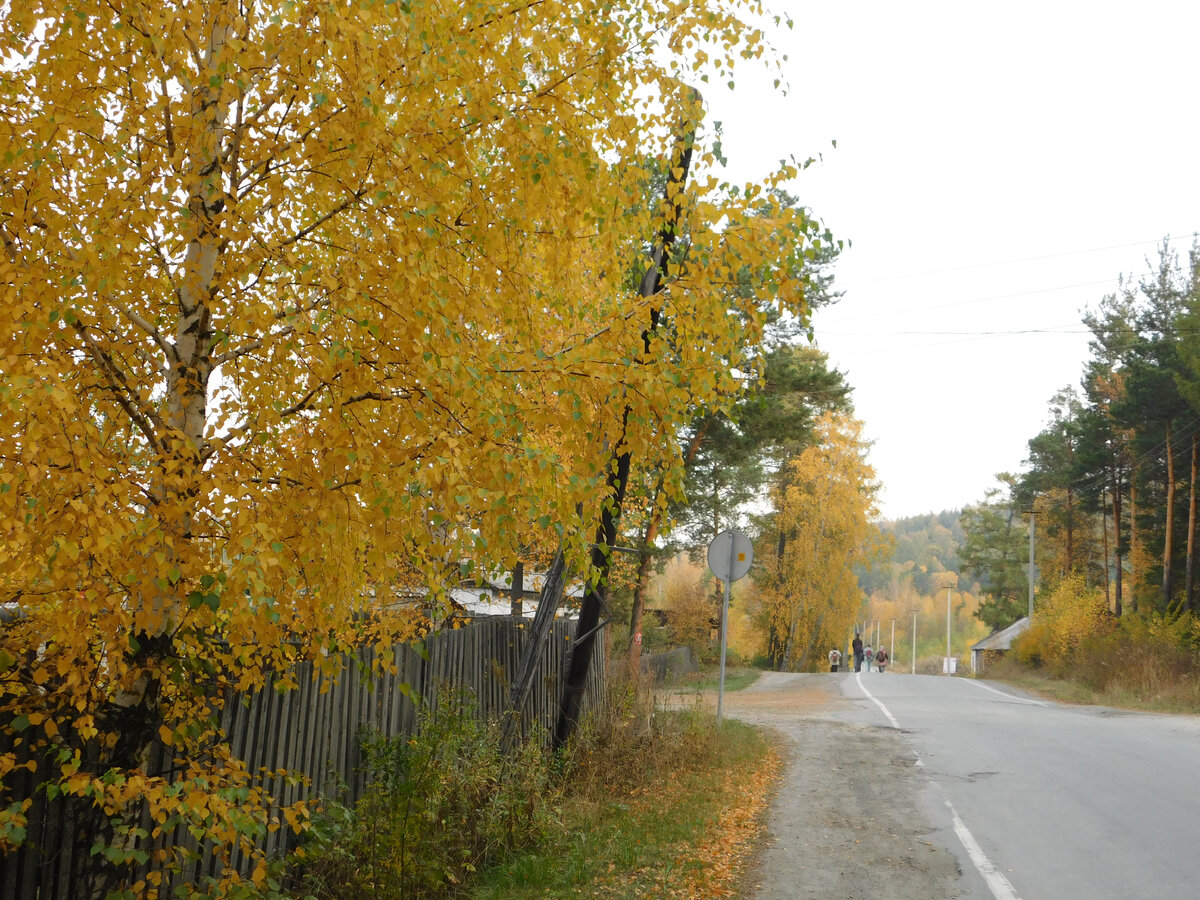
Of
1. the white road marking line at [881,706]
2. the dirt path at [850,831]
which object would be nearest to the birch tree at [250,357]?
the dirt path at [850,831]

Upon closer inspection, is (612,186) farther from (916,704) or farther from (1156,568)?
(1156,568)

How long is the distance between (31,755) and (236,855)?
1.87 m

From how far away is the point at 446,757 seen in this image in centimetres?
697

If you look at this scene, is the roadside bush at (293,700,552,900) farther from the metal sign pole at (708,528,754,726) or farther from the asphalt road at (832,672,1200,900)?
the metal sign pole at (708,528,754,726)

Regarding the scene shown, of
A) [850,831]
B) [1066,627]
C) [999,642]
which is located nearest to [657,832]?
[850,831]

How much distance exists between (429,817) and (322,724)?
0.96 metres

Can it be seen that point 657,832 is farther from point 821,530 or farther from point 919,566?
point 919,566

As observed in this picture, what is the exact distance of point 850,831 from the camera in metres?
7.93

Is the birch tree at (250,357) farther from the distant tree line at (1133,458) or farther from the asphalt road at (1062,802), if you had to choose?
the distant tree line at (1133,458)

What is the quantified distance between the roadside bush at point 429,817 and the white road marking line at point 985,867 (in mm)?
3173

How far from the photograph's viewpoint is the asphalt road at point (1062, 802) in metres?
6.46

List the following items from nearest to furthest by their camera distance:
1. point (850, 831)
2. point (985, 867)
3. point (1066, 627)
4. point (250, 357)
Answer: point (250, 357) → point (985, 867) → point (850, 831) → point (1066, 627)

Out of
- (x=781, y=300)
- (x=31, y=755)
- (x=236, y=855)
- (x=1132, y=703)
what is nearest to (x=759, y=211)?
(x=781, y=300)

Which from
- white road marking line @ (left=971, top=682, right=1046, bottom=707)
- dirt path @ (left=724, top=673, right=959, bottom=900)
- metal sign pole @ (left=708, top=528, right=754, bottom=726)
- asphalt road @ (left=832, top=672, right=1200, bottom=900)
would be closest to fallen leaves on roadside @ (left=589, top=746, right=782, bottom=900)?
dirt path @ (left=724, top=673, right=959, bottom=900)
